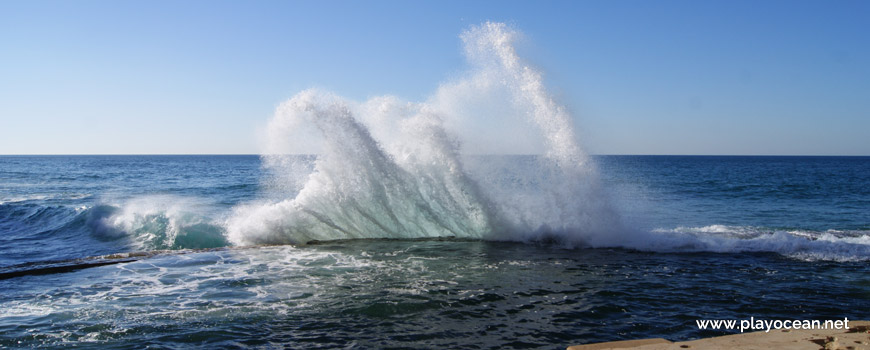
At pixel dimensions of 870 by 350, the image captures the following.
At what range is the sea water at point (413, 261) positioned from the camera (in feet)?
23.1

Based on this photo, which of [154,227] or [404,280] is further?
[154,227]

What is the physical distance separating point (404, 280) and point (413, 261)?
73.6 inches

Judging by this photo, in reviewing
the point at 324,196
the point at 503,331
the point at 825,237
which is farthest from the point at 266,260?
the point at 825,237

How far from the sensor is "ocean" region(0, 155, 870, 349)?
6.84 meters

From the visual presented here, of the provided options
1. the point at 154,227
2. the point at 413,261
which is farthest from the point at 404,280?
the point at 154,227

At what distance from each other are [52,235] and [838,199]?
35.8 metres

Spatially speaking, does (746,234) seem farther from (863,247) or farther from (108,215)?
(108,215)

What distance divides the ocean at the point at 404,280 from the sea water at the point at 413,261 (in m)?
0.04

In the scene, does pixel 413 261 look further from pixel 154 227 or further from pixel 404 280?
pixel 154 227

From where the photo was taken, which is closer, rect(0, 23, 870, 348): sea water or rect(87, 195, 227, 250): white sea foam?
rect(0, 23, 870, 348): sea water

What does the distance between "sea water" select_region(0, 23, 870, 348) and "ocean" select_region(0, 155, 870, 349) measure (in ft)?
0.14

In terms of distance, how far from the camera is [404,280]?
9.60 metres

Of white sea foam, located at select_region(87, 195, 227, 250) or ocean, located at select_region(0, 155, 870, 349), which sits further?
white sea foam, located at select_region(87, 195, 227, 250)

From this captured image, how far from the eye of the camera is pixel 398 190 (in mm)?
15422
